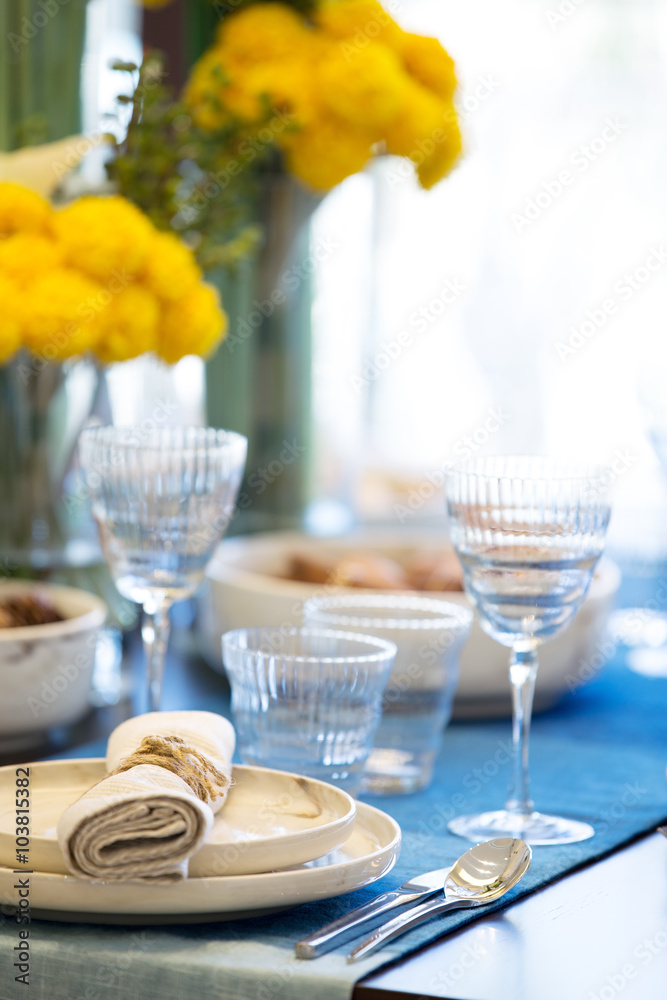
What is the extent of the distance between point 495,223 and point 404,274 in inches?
9.0

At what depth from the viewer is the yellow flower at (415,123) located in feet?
3.38

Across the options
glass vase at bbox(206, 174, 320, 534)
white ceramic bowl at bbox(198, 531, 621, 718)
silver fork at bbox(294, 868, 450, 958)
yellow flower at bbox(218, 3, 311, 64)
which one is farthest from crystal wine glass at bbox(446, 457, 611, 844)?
glass vase at bbox(206, 174, 320, 534)

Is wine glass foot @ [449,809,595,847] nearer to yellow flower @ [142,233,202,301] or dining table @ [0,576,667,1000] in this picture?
dining table @ [0,576,667,1000]

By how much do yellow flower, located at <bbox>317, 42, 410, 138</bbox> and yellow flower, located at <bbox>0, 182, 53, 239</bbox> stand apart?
→ 0.92 feet

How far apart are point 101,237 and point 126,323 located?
0.21 feet

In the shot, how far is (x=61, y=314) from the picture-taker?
83 cm

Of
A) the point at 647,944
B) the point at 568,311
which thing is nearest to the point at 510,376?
the point at 568,311

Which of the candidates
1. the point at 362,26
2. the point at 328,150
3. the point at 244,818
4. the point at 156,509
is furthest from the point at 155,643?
the point at 362,26

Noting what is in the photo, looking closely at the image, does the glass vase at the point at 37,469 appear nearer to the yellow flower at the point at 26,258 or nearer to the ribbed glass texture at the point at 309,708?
the yellow flower at the point at 26,258

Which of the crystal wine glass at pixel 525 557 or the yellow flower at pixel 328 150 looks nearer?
the crystal wine glass at pixel 525 557

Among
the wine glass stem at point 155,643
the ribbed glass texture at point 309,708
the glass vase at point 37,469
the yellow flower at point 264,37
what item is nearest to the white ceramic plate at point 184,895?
the ribbed glass texture at point 309,708

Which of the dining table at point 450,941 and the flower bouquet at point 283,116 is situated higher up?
the flower bouquet at point 283,116

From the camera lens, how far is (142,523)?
750 mm

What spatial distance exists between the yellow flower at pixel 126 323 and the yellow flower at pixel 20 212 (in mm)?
75
